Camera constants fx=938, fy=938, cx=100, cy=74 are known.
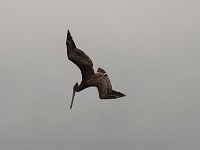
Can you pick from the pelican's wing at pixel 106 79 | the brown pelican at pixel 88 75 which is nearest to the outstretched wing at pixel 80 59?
the brown pelican at pixel 88 75

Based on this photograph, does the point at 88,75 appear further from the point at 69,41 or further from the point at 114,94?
the point at 69,41

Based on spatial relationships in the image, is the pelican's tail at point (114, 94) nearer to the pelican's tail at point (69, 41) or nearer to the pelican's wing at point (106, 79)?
the pelican's wing at point (106, 79)

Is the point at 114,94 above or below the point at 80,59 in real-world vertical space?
below

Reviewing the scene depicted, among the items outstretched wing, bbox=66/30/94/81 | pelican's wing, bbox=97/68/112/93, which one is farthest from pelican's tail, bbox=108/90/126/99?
outstretched wing, bbox=66/30/94/81

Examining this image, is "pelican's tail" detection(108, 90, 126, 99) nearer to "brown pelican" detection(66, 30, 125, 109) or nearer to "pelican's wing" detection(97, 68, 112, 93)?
"brown pelican" detection(66, 30, 125, 109)

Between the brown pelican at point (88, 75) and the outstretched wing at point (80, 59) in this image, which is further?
the outstretched wing at point (80, 59)

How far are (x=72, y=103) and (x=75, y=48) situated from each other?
7.80m

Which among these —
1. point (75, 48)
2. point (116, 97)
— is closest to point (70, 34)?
point (75, 48)

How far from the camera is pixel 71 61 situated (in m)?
97.2

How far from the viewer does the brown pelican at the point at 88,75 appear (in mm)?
95500

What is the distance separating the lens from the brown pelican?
95.5m

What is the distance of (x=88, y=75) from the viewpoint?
98000mm

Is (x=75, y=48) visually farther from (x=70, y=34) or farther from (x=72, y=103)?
(x=72, y=103)

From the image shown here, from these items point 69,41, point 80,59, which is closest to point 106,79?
point 80,59
